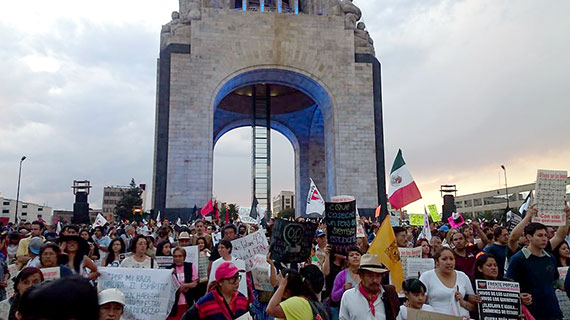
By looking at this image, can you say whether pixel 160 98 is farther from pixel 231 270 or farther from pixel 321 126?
pixel 231 270

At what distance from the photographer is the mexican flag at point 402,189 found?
1000 centimetres

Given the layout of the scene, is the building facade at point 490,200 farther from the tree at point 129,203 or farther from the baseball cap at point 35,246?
the baseball cap at point 35,246

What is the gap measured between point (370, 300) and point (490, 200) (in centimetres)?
8990

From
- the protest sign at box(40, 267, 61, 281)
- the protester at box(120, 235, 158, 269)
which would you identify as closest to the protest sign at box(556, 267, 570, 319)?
the protester at box(120, 235, 158, 269)

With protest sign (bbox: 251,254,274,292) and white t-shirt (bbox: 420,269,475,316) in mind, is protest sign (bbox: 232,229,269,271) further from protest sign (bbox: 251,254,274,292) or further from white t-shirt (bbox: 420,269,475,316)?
white t-shirt (bbox: 420,269,475,316)

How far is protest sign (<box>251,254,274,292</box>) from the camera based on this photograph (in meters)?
6.50

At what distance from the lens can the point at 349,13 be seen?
96.4 feet

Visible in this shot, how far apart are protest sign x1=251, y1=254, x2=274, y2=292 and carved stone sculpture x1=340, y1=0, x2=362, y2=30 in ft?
81.0

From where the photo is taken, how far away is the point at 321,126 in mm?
37656

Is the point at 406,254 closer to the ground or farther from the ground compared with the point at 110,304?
farther from the ground

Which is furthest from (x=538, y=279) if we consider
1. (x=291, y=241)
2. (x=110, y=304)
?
(x=110, y=304)

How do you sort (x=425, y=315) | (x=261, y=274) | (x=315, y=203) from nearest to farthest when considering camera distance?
(x=425, y=315) < (x=261, y=274) < (x=315, y=203)

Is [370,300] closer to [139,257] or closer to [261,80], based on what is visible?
[139,257]

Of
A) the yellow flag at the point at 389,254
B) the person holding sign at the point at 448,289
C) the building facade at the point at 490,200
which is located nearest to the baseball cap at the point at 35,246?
the yellow flag at the point at 389,254
